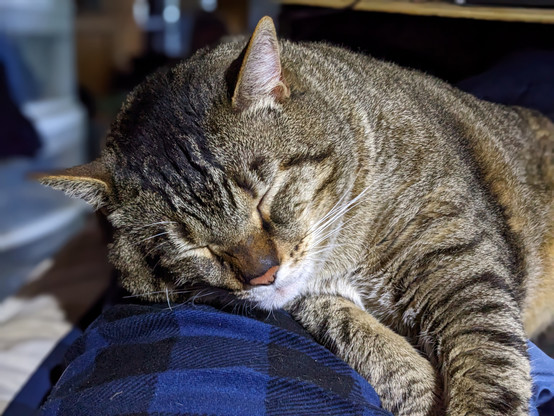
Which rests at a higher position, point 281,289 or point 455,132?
point 455,132

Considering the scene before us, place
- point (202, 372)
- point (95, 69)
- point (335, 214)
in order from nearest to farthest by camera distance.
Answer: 1. point (202, 372)
2. point (335, 214)
3. point (95, 69)

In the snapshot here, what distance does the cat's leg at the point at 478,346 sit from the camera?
1.01 metres

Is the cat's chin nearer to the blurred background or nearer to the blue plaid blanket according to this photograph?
the blue plaid blanket

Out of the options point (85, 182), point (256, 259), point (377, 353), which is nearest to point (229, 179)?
point (256, 259)

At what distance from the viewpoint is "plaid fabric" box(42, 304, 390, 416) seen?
91 cm

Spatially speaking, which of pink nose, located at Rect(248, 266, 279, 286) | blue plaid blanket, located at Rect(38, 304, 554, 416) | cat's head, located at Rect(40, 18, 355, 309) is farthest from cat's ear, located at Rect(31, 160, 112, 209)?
pink nose, located at Rect(248, 266, 279, 286)

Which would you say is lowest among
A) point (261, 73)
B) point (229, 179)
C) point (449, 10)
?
point (229, 179)

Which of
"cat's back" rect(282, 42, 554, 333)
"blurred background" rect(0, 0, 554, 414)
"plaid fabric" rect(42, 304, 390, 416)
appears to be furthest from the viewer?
"blurred background" rect(0, 0, 554, 414)

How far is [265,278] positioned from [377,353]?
0.89 feet

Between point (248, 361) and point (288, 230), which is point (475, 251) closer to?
point (288, 230)

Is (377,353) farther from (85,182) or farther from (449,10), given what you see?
(449,10)

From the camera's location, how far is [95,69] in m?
3.63

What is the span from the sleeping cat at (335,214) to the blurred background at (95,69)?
Answer: 0.26 metres

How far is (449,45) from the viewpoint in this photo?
4.84 feet
